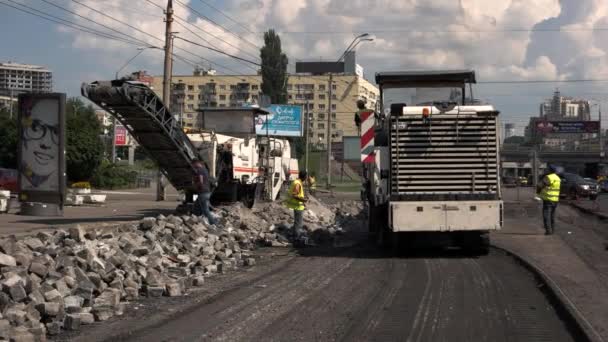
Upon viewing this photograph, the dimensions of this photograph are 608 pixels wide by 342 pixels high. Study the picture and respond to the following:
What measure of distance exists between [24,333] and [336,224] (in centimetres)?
1599

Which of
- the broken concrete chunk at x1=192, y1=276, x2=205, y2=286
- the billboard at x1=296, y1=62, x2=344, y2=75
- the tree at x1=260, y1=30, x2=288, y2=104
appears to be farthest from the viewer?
the billboard at x1=296, y1=62, x2=344, y2=75

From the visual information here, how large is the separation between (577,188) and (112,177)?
32.2 m

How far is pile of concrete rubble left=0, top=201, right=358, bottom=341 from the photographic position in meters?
8.07

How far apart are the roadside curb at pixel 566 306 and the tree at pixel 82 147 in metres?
39.1

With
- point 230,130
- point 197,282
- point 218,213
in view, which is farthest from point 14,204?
point 197,282

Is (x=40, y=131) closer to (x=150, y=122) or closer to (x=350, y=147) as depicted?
(x=150, y=122)

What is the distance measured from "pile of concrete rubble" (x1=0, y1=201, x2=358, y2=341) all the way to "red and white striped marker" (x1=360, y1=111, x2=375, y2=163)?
3055 millimetres

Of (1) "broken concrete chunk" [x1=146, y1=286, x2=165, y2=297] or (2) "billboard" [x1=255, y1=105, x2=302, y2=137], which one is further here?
(2) "billboard" [x1=255, y1=105, x2=302, y2=137]

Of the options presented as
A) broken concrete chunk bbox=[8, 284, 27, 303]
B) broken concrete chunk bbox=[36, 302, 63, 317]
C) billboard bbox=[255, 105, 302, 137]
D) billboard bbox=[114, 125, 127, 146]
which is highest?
billboard bbox=[255, 105, 302, 137]

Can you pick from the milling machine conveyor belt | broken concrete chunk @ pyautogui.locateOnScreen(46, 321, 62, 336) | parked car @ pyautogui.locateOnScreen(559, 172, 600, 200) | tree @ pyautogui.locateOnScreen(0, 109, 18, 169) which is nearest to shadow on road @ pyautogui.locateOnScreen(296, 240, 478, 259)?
the milling machine conveyor belt

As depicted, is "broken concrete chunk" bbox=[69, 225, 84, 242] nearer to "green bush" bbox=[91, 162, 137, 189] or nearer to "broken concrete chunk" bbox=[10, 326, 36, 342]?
"broken concrete chunk" bbox=[10, 326, 36, 342]

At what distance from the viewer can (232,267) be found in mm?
13062

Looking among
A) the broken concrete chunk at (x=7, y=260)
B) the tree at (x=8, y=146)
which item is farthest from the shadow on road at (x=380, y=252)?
the tree at (x=8, y=146)

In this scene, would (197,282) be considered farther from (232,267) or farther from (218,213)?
(218,213)
